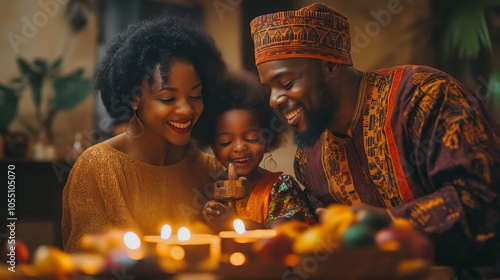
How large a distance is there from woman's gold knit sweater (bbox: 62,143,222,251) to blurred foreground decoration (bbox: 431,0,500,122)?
2298mm

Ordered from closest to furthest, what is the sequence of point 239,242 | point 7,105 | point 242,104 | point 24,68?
point 239,242
point 242,104
point 7,105
point 24,68

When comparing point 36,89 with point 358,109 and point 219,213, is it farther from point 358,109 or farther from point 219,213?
point 358,109

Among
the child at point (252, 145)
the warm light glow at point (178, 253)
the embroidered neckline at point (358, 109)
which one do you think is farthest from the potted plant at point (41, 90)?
the warm light glow at point (178, 253)

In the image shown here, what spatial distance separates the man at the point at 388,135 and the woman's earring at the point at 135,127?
1.85ft

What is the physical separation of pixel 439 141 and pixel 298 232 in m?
0.69

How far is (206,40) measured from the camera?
2697 millimetres

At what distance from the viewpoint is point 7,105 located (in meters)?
4.85

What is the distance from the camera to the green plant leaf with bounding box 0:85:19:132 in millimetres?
4809

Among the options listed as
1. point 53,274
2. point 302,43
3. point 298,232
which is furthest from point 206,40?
point 53,274

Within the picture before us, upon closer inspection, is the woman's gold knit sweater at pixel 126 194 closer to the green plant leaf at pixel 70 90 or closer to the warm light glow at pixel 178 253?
the warm light glow at pixel 178 253

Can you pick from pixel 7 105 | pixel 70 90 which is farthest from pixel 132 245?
pixel 70 90

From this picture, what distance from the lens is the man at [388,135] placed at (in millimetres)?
1981

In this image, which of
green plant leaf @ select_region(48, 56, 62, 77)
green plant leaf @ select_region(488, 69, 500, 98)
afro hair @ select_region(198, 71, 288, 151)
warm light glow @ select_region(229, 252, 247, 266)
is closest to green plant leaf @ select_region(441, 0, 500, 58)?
green plant leaf @ select_region(488, 69, 500, 98)

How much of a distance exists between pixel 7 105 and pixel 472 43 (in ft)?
11.2
